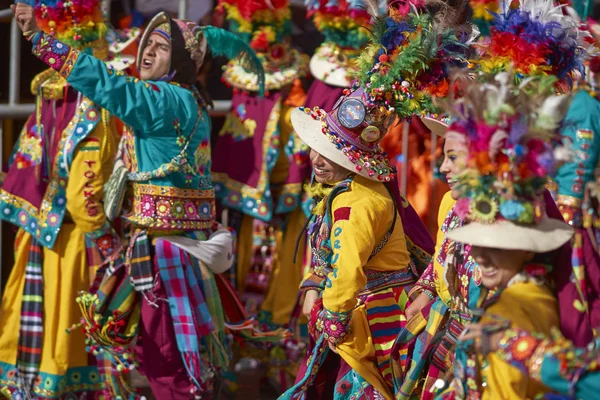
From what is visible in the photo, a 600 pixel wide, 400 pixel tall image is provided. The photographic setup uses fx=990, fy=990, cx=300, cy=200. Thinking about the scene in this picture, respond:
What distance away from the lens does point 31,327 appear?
17.7ft

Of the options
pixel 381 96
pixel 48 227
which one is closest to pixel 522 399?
pixel 381 96

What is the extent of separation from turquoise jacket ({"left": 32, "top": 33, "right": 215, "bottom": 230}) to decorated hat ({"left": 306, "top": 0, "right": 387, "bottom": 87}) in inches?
49.7

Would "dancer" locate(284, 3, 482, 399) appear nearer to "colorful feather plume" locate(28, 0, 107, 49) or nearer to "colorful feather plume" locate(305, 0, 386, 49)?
"colorful feather plume" locate(28, 0, 107, 49)

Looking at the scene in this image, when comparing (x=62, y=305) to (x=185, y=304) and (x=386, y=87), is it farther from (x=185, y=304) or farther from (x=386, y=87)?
(x=386, y=87)

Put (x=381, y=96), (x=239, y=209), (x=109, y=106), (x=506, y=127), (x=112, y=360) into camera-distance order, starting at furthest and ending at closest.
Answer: (x=239, y=209) < (x=112, y=360) < (x=109, y=106) < (x=381, y=96) < (x=506, y=127)

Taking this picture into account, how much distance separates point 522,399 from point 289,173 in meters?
3.50

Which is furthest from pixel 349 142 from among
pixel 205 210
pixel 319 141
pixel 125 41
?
pixel 125 41

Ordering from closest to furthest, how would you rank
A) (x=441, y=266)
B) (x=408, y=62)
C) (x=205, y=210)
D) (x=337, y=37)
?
(x=441, y=266), (x=408, y=62), (x=205, y=210), (x=337, y=37)

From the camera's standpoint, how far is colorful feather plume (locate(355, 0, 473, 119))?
12.7 feet

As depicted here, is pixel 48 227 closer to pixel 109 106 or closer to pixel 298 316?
pixel 109 106

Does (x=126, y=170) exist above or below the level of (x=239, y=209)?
above

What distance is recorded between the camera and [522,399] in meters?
2.99

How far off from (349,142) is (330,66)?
2.29m

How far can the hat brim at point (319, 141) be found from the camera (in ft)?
13.1
